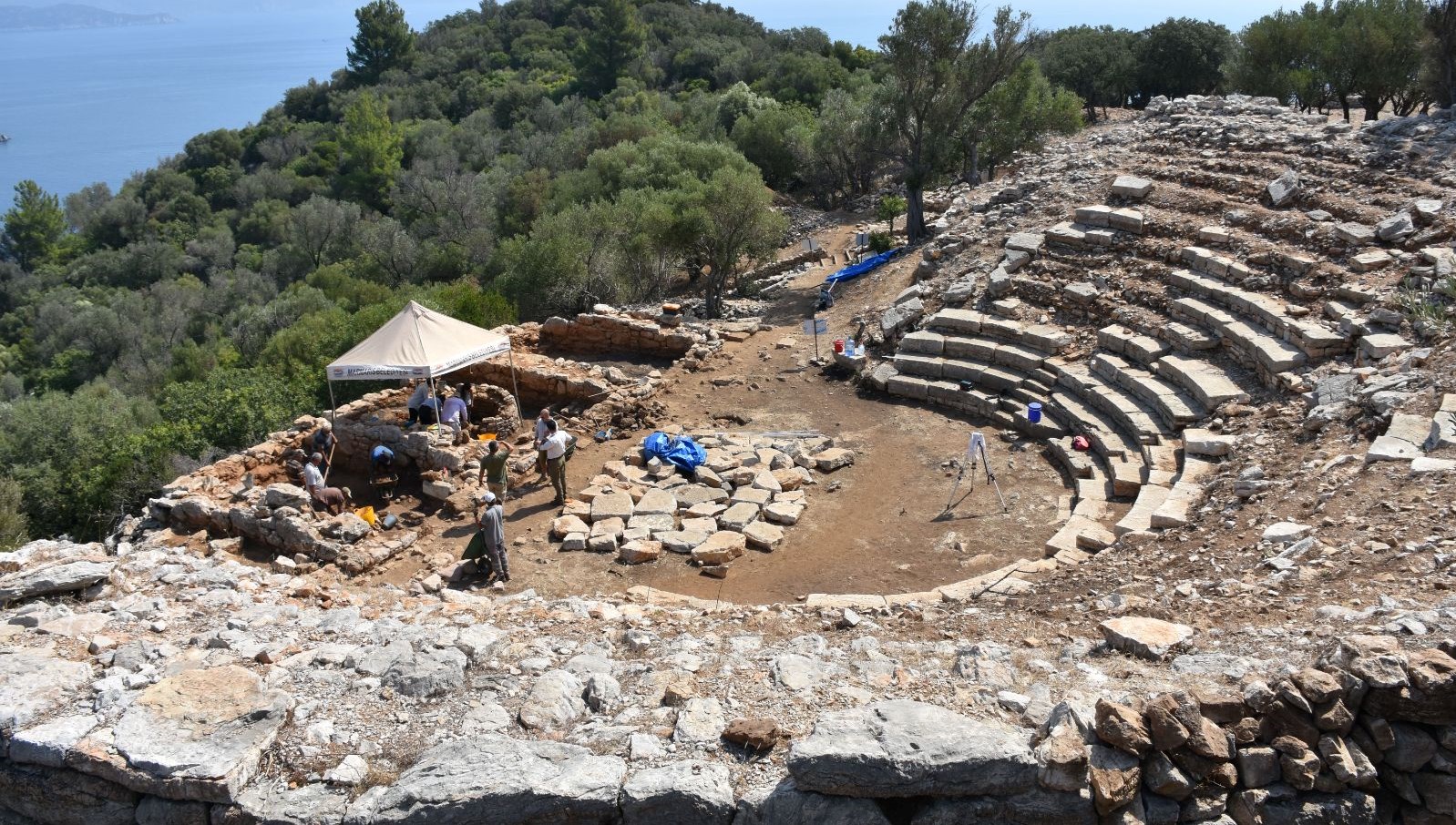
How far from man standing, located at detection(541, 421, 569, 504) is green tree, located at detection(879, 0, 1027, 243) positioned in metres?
12.6

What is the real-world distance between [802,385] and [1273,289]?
22.3ft

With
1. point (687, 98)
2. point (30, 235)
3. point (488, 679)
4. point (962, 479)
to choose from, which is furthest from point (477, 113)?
point (488, 679)

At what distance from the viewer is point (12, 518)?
14914 millimetres

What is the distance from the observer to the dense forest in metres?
20.9

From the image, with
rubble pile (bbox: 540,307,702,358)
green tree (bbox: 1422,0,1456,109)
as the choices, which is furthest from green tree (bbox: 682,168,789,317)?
green tree (bbox: 1422,0,1456,109)

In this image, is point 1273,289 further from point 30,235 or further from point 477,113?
point 30,235

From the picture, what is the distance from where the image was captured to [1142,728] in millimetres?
5090

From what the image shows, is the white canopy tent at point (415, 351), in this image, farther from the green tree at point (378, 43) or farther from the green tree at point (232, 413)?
the green tree at point (378, 43)

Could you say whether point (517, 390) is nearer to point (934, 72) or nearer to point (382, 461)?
point (382, 461)

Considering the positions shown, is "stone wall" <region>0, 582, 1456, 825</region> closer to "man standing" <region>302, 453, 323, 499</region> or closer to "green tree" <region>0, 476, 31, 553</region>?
"man standing" <region>302, 453, 323, 499</region>

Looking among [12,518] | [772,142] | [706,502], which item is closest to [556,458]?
[706,502]

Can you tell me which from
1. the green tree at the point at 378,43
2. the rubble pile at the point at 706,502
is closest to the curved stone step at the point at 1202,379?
the rubble pile at the point at 706,502

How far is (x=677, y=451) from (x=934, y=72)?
13299mm

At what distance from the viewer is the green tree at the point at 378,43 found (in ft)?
240
